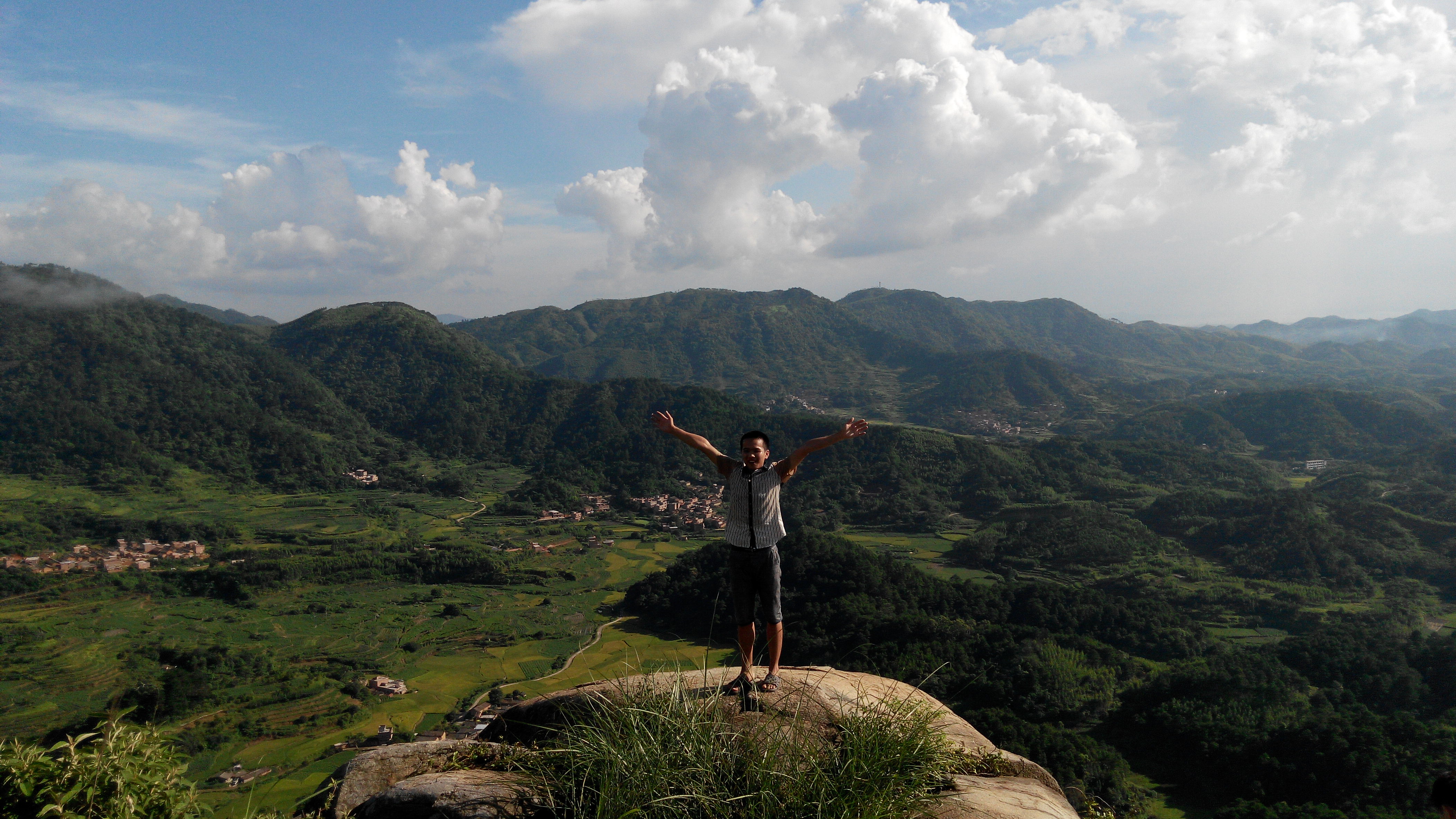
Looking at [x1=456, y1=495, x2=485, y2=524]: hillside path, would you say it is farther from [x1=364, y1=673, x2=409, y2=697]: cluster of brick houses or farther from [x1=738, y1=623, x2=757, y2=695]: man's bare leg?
[x1=738, y1=623, x2=757, y2=695]: man's bare leg

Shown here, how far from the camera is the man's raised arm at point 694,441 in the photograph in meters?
6.30

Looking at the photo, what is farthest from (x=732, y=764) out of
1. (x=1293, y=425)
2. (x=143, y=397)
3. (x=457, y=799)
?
(x=1293, y=425)

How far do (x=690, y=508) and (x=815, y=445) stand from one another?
99942mm

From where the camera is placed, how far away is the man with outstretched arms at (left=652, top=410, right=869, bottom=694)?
20.2ft

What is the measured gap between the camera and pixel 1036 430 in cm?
16775

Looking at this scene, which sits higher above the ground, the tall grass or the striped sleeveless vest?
the striped sleeveless vest

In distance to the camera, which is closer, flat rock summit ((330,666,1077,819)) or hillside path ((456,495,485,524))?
flat rock summit ((330,666,1077,819))

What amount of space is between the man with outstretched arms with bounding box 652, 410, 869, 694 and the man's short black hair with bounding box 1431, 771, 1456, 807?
4.60 metres

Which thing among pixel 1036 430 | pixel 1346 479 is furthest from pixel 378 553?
pixel 1036 430

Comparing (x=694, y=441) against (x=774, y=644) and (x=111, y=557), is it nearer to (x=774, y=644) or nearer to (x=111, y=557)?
(x=774, y=644)

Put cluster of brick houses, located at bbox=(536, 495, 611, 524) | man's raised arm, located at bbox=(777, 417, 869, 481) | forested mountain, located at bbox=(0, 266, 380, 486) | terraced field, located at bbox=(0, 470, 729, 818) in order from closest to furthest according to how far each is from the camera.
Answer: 1. man's raised arm, located at bbox=(777, 417, 869, 481)
2. terraced field, located at bbox=(0, 470, 729, 818)
3. cluster of brick houses, located at bbox=(536, 495, 611, 524)
4. forested mountain, located at bbox=(0, 266, 380, 486)

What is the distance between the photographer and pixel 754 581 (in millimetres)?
6363

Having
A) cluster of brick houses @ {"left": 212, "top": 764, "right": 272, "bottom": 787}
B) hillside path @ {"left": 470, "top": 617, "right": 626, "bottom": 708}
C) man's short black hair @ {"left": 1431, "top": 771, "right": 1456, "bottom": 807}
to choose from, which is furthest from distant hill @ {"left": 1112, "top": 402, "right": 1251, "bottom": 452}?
man's short black hair @ {"left": 1431, "top": 771, "right": 1456, "bottom": 807}

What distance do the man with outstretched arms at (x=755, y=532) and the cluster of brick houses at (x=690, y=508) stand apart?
8889cm
